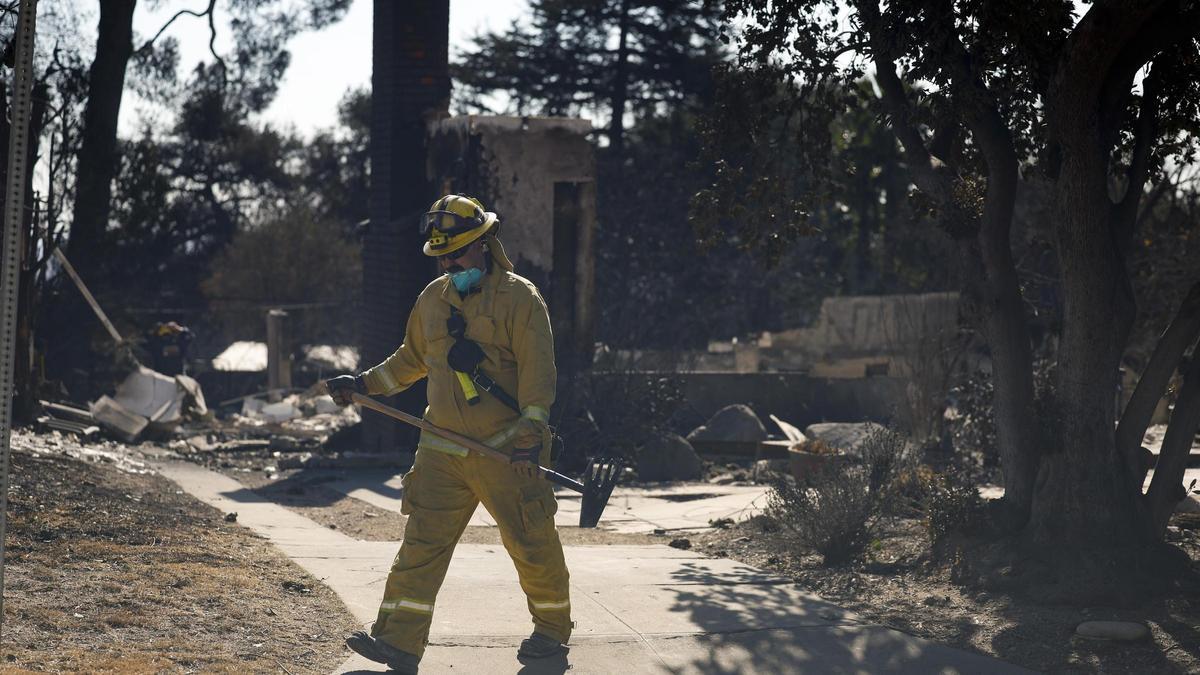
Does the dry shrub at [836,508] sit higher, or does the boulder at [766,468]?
the dry shrub at [836,508]

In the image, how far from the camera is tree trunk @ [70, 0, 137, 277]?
19719 millimetres

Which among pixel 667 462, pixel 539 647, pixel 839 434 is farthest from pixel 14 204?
pixel 839 434

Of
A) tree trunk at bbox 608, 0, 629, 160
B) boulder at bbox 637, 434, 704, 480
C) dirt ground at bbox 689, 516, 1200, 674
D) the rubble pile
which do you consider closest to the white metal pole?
dirt ground at bbox 689, 516, 1200, 674

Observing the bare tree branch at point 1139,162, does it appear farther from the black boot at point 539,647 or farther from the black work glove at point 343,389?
the black work glove at point 343,389

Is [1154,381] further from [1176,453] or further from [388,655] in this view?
[388,655]

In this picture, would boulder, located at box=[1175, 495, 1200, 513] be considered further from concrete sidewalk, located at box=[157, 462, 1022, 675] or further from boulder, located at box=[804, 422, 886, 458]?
boulder, located at box=[804, 422, 886, 458]

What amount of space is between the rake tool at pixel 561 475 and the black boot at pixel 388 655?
0.86 m

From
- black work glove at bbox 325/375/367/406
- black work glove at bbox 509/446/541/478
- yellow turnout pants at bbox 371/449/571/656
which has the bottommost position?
yellow turnout pants at bbox 371/449/571/656

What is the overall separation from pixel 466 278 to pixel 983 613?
3.19m

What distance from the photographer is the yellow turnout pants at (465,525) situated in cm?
548

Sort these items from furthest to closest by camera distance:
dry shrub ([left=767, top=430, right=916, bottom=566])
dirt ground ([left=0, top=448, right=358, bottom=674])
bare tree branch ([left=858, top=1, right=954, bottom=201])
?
bare tree branch ([left=858, top=1, right=954, bottom=201]) < dry shrub ([left=767, top=430, right=916, bottom=566]) < dirt ground ([left=0, top=448, right=358, bottom=674])

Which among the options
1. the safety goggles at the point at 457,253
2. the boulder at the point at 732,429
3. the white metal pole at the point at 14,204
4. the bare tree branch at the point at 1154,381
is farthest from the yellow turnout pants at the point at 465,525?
the boulder at the point at 732,429

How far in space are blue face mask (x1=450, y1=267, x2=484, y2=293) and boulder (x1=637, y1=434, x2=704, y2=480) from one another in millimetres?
8191

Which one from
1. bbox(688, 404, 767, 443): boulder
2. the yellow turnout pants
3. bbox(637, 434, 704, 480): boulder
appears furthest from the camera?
bbox(688, 404, 767, 443): boulder
